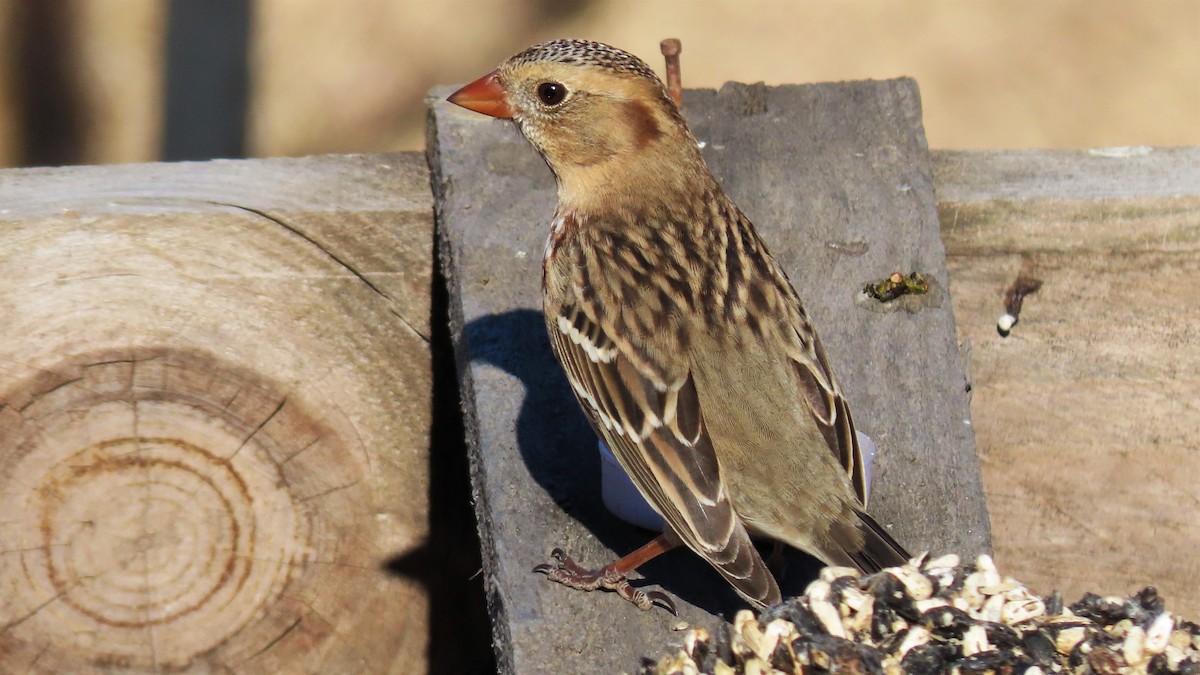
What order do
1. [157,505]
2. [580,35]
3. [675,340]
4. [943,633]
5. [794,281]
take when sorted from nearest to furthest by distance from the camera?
[943,633], [675,340], [794,281], [157,505], [580,35]

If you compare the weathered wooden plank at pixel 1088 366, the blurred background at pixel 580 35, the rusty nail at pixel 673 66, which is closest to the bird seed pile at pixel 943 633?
the weathered wooden plank at pixel 1088 366

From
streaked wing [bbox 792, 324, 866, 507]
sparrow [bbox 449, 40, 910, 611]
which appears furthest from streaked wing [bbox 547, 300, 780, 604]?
streaked wing [bbox 792, 324, 866, 507]

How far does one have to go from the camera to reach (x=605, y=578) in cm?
307

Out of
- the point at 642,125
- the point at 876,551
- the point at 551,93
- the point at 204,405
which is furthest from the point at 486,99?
the point at 876,551

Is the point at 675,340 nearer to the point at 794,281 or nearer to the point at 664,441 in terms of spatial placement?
the point at 664,441

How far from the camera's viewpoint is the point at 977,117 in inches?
299

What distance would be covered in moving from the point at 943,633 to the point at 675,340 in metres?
1.07

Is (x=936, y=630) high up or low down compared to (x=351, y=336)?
down

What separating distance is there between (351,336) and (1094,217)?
5.93 feet

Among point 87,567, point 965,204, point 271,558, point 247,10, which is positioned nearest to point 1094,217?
point 965,204

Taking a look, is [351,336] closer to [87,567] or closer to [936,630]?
[87,567]

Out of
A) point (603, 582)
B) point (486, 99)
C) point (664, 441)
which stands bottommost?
point (603, 582)

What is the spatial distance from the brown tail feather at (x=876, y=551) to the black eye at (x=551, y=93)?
1320 mm

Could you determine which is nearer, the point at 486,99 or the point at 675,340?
the point at 675,340
